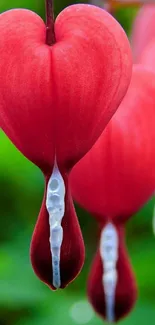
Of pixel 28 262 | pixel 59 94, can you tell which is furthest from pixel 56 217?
pixel 28 262

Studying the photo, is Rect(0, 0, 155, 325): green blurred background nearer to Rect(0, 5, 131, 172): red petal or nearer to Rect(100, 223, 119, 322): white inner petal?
Rect(100, 223, 119, 322): white inner petal

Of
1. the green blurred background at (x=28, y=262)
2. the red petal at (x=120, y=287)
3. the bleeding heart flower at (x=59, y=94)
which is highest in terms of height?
the bleeding heart flower at (x=59, y=94)

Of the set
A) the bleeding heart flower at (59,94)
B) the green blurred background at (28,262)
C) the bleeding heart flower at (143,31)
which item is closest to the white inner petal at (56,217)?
the bleeding heart flower at (59,94)

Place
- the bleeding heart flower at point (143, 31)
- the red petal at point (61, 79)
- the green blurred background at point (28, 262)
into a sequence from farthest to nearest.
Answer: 1. the green blurred background at point (28, 262)
2. the bleeding heart flower at point (143, 31)
3. the red petal at point (61, 79)

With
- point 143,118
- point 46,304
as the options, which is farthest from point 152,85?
point 46,304

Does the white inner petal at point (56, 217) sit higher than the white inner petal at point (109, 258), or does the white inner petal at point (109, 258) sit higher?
Answer: the white inner petal at point (56, 217)

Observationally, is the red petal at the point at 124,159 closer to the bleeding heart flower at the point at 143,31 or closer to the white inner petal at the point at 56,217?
the white inner petal at the point at 56,217

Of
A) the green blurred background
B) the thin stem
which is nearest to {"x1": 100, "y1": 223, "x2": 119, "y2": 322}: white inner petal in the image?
the thin stem
